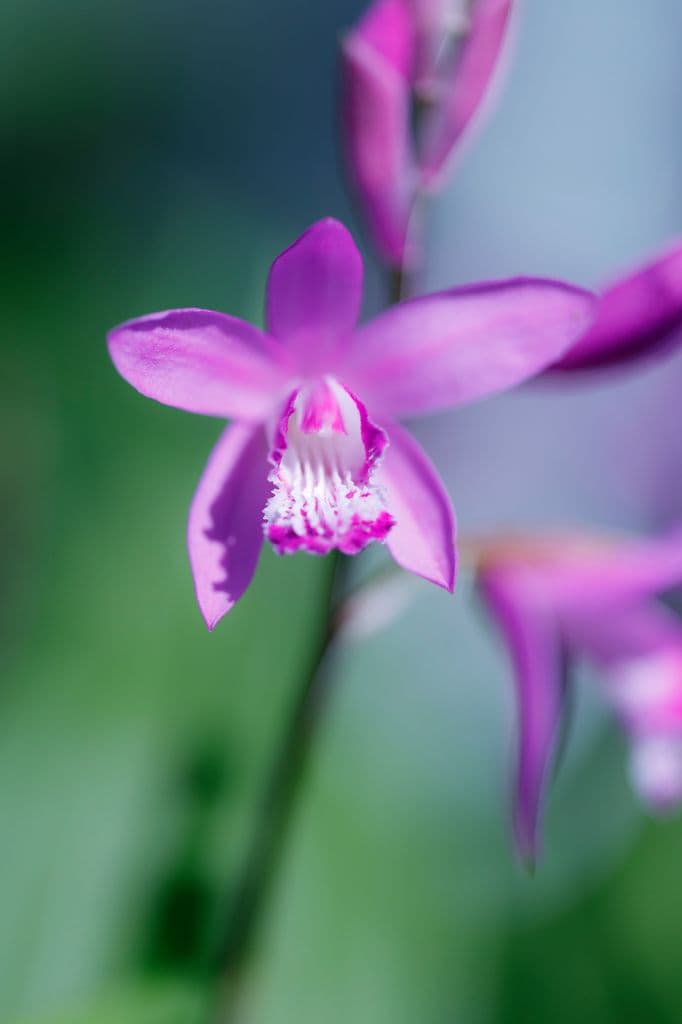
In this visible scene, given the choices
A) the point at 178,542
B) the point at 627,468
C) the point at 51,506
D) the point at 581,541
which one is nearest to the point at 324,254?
the point at 581,541

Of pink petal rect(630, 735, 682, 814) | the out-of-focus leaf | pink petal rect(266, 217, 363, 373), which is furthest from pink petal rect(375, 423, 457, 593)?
the out-of-focus leaf

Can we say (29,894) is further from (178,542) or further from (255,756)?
(178,542)

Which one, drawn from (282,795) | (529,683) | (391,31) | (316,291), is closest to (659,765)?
(529,683)

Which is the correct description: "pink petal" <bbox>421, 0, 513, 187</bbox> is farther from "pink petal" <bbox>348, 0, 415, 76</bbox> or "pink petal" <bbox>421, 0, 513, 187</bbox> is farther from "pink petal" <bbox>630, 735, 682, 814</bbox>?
"pink petal" <bbox>630, 735, 682, 814</bbox>

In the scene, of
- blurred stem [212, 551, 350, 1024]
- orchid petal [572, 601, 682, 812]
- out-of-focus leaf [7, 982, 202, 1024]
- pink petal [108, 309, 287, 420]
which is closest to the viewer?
pink petal [108, 309, 287, 420]

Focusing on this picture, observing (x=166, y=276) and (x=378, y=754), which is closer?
(x=378, y=754)

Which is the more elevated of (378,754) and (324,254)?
(324,254)
